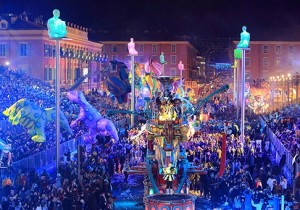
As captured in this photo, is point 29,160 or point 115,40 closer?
point 29,160

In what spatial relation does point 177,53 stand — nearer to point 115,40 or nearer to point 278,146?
point 115,40

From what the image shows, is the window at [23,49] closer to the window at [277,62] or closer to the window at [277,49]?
the window at [277,62]

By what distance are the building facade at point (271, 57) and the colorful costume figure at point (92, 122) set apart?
2659 inches

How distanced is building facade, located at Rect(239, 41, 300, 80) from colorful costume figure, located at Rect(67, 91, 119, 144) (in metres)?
67.6

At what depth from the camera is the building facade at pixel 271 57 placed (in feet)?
326

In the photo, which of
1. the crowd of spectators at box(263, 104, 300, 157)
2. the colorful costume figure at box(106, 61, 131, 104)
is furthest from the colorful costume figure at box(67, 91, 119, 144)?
the crowd of spectators at box(263, 104, 300, 157)

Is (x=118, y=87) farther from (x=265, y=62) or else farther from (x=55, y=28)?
(x=265, y=62)

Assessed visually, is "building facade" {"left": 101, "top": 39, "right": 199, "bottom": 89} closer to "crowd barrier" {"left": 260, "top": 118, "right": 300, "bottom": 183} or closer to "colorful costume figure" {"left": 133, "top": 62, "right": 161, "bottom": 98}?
"colorful costume figure" {"left": 133, "top": 62, "right": 161, "bottom": 98}

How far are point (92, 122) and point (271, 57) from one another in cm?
6874

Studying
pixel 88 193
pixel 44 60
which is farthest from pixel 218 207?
pixel 44 60

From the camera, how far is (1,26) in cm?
6612

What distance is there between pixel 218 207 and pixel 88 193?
14.6 ft

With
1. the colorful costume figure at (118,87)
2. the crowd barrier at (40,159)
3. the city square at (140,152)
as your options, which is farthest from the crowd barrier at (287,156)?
the colorful costume figure at (118,87)

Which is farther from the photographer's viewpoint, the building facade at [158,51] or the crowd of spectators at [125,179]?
the building facade at [158,51]
